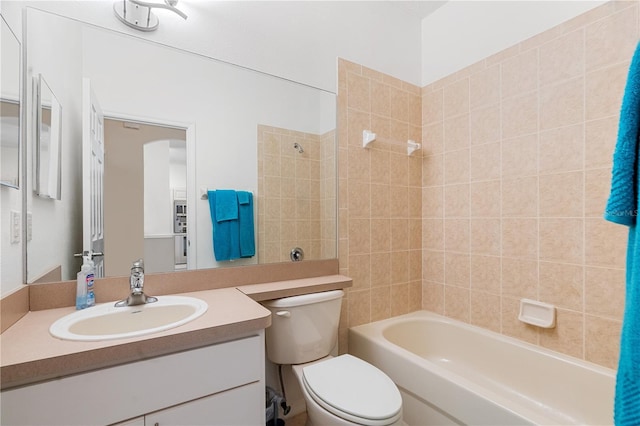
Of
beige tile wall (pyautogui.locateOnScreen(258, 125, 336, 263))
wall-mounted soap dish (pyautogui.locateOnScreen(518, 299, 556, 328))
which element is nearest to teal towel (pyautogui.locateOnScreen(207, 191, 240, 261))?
beige tile wall (pyautogui.locateOnScreen(258, 125, 336, 263))

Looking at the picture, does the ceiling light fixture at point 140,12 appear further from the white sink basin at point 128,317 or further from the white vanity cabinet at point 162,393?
the white vanity cabinet at point 162,393

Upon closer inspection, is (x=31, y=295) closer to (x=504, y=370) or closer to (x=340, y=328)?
(x=340, y=328)

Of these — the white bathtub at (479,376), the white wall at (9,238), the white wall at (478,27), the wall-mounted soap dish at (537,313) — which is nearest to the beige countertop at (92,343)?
the white wall at (9,238)

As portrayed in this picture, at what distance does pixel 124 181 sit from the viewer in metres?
1.29

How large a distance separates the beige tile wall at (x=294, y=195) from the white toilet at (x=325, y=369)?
12.9 inches

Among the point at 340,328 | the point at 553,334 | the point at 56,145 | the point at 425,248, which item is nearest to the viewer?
the point at 56,145

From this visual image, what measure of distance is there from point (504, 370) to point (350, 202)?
4.22 ft

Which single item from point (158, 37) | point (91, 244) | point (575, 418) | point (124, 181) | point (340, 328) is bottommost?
point (575, 418)

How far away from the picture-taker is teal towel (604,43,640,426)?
0.56 m

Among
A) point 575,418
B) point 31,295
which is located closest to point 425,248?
point 575,418

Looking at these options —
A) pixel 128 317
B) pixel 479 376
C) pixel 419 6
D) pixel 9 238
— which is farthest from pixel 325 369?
pixel 419 6

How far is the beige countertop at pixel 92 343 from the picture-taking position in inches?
28.0

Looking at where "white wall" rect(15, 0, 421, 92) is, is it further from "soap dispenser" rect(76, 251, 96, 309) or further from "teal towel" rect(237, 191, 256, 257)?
"soap dispenser" rect(76, 251, 96, 309)

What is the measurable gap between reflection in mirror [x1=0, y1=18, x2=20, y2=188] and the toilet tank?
1.03 m
